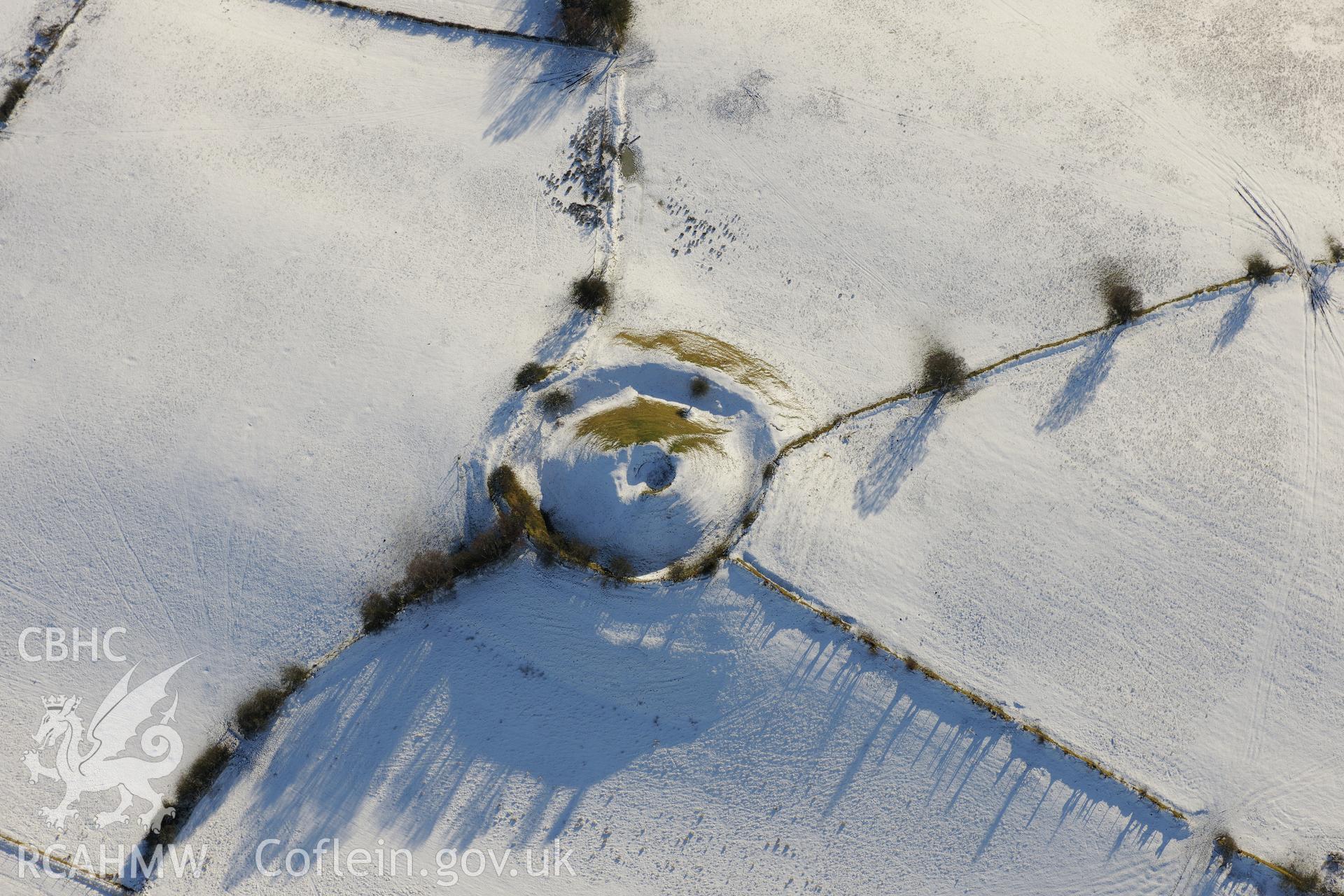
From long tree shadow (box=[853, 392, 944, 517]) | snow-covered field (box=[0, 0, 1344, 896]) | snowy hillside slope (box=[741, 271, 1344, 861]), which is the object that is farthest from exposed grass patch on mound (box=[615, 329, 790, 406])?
long tree shadow (box=[853, 392, 944, 517])

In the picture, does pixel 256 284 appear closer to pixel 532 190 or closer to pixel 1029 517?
pixel 532 190

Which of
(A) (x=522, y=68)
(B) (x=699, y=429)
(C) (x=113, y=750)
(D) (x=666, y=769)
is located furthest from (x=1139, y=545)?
(C) (x=113, y=750)

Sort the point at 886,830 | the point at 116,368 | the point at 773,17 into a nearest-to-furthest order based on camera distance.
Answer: the point at 886,830 → the point at 116,368 → the point at 773,17

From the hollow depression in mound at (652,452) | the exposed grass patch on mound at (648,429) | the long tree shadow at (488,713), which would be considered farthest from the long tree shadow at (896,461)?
the long tree shadow at (488,713)

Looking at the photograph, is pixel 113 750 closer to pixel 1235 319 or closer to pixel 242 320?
pixel 242 320

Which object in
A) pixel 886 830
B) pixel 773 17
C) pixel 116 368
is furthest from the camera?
pixel 773 17

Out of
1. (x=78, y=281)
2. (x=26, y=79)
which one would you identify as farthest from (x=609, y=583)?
(x=26, y=79)

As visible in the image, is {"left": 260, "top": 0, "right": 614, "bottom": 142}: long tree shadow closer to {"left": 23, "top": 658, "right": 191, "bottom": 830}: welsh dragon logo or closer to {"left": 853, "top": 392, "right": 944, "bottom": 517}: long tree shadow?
{"left": 853, "top": 392, "right": 944, "bottom": 517}: long tree shadow
